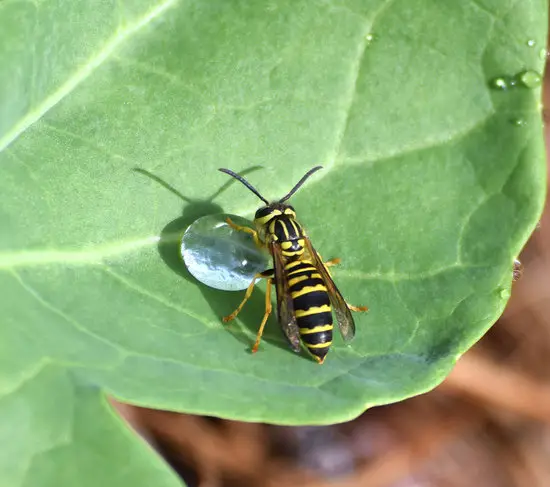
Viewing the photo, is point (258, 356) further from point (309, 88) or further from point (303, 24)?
point (303, 24)

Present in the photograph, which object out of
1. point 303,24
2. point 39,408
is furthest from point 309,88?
point 39,408

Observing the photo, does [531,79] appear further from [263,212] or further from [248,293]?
[248,293]

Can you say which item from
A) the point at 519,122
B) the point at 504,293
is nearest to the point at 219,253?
the point at 504,293

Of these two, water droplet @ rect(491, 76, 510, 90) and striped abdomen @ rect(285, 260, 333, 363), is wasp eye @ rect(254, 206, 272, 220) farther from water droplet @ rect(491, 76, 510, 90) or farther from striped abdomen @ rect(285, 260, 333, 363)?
water droplet @ rect(491, 76, 510, 90)

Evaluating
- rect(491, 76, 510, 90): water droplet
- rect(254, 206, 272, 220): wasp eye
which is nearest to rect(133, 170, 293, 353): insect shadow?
rect(254, 206, 272, 220): wasp eye

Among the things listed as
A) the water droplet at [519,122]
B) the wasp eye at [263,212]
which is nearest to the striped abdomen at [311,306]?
the wasp eye at [263,212]
